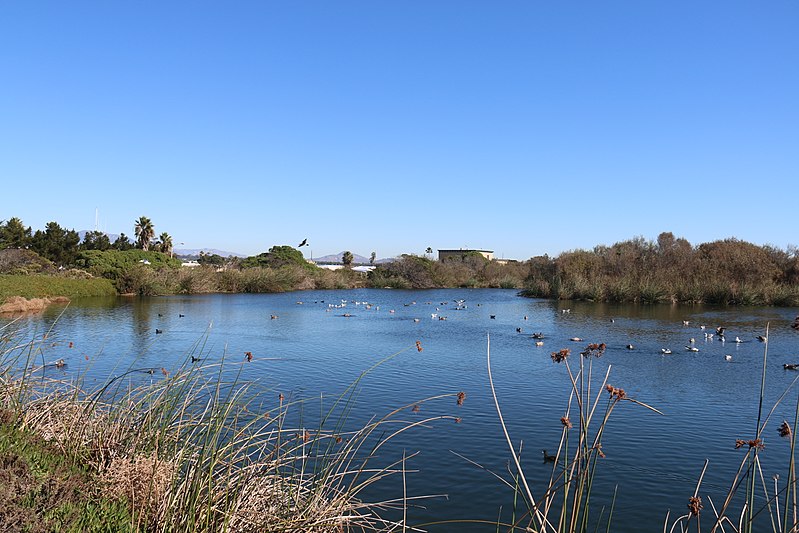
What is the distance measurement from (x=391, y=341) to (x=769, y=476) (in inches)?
610

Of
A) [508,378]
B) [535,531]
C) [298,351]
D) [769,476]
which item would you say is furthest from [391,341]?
[535,531]

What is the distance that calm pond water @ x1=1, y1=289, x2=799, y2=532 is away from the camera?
808 centimetres

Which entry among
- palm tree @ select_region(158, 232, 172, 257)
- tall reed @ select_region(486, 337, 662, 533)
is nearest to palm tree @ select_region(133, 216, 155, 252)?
palm tree @ select_region(158, 232, 172, 257)

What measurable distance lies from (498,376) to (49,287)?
31221 millimetres

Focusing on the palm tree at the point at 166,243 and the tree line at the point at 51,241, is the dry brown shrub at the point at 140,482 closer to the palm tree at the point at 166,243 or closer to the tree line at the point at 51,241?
the tree line at the point at 51,241

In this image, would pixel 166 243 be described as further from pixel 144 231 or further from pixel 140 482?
pixel 140 482

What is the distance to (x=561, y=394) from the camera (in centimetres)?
1337

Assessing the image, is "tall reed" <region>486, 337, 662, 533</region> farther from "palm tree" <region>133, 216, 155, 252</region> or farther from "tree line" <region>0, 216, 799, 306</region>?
"palm tree" <region>133, 216, 155, 252</region>

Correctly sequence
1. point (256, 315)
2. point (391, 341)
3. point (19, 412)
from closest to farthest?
1. point (19, 412)
2. point (391, 341)
3. point (256, 315)

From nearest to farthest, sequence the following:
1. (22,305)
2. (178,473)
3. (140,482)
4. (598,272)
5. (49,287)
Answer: (140,482) → (178,473) → (22,305) → (49,287) → (598,272)

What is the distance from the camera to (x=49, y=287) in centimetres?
3688

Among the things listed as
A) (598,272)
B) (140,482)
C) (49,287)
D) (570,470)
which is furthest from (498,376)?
(598,272)

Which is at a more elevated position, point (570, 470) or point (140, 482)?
point (570, 470)

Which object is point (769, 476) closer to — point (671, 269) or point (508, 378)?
point (508, 378)
